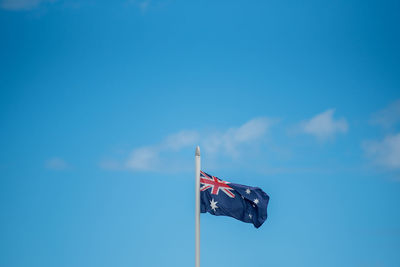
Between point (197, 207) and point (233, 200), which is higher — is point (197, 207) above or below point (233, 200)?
below

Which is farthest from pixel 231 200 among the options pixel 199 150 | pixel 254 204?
pixel 199 150

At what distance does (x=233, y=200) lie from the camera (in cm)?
2616

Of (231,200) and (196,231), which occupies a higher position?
(231,200)

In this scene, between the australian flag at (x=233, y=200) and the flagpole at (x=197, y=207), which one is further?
the australian flag at (x=233, y=200)

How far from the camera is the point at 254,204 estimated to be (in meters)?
26.1

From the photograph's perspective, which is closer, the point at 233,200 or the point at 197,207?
the point at 197,207

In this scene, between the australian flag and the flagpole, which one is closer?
the flagpole

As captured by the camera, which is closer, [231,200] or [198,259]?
[198,259]

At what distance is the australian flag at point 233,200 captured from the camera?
84.8 feet

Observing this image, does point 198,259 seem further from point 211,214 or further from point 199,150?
point 199,150

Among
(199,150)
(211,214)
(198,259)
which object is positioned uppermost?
(199,150)

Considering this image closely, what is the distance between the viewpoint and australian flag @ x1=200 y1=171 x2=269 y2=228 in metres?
25.8

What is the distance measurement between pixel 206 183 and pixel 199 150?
5.90ft

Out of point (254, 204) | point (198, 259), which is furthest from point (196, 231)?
point (254, 204)
